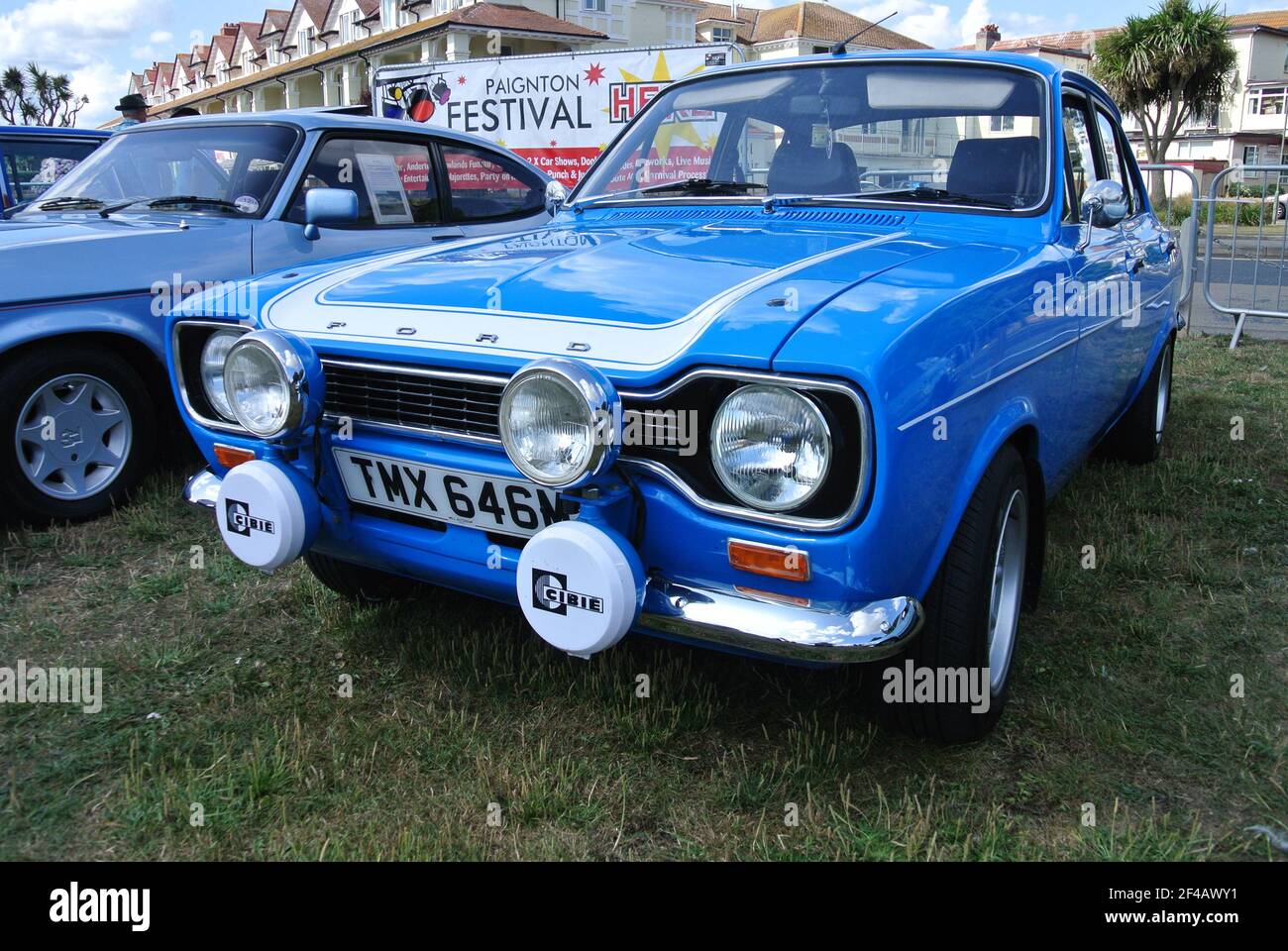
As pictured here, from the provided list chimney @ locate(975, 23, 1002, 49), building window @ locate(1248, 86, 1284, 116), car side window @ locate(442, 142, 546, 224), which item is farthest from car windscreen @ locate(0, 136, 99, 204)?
building window @ locate(1248, 86, 1284, 116)

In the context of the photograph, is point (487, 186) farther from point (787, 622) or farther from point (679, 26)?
point (679, 26)

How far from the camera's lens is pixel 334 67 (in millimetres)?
45438

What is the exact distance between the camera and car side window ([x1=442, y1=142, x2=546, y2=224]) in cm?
525

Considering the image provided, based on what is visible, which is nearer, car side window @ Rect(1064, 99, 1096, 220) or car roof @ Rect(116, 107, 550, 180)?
car side window @ Rect(1064, 99, 1096, 220)

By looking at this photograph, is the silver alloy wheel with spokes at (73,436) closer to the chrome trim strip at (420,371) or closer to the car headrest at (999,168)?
the chrome trim strip at (420,371)

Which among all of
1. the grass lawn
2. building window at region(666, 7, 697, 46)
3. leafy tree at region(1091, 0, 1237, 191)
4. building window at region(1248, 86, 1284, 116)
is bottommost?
the grass lawn

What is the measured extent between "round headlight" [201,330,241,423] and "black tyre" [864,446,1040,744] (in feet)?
5.76

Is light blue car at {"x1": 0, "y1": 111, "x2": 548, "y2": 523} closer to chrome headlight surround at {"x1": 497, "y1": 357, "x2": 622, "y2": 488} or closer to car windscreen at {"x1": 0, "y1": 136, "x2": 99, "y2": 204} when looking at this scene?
car windscreen at {"x1": 0, "y1": 136, "x2": 99, "y2": 204}

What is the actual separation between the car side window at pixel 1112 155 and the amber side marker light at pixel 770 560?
2.68 m

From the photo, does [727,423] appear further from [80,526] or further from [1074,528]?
[80,526]

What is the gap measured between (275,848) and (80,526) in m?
2.40

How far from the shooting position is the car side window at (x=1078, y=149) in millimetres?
3236

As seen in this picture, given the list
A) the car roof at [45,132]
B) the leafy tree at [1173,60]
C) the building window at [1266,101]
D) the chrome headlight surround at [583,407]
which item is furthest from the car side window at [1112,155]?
the building window at [1266,101]
